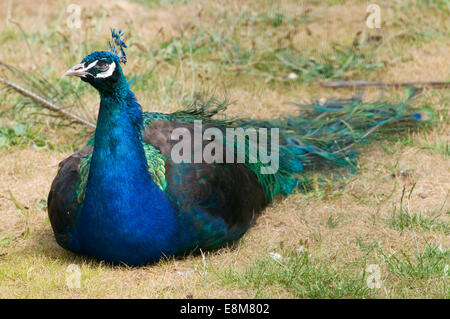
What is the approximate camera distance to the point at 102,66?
11.2 ft

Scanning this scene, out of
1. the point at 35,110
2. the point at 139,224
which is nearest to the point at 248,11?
the point at 35,110

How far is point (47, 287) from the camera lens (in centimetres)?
344

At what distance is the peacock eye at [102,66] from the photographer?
3.40 m

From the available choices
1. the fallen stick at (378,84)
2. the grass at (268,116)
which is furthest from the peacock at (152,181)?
the fallen stick at (378,84)

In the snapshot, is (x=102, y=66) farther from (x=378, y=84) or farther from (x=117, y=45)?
(x=378, y=84)

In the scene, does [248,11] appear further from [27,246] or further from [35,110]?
[27,246]

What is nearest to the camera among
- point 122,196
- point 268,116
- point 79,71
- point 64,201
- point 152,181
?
point 79,71

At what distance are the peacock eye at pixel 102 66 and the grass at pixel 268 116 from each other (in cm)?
109

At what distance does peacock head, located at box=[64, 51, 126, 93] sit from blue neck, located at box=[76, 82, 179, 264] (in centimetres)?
6

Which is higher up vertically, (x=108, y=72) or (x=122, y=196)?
(x=108, y=72)

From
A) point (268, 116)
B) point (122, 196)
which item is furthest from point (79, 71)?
point (268, 116)

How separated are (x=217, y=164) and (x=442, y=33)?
4.42m

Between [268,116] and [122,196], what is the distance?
2810 millimetres

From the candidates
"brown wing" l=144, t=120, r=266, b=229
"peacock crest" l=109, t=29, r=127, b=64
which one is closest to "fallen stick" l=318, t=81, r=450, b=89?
"brown wing" l=144, t=120, r=266, b=229
